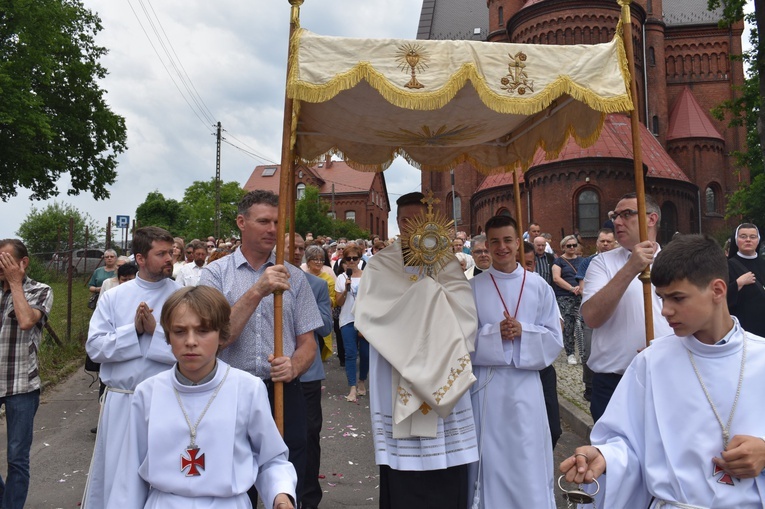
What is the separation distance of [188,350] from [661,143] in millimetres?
43054

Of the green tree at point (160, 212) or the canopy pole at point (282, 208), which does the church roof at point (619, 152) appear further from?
the green tree at point (160, 212)

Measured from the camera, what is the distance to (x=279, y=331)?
3656 millimetres

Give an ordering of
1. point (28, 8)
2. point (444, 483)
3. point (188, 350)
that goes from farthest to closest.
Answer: point (28, 8), point (444, 483), point (188, 350)

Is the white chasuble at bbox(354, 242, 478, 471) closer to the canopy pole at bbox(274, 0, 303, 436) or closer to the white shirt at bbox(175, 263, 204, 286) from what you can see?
the canopy pole at bbox(274, 0, 303, 436)

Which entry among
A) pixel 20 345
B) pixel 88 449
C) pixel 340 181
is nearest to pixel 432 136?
pixel 20 345

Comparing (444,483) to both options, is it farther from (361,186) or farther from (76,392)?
(361,186)

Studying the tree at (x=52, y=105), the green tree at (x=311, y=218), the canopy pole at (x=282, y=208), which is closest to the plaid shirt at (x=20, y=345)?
the canopy pole at (x=282, y=208)

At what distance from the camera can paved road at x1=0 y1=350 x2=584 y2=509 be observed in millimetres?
5594

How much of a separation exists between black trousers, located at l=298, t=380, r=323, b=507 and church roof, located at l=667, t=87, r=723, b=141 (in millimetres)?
40625

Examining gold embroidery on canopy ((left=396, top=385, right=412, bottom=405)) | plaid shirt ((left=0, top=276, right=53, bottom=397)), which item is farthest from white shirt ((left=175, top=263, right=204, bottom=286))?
gold embroidery on canopy ((left=396, top=385, right=412, bottom=405))

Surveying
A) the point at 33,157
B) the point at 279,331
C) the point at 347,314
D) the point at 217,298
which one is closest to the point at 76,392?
the point at 347,314

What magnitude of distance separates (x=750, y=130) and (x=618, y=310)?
97.5ft

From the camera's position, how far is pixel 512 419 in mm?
4141

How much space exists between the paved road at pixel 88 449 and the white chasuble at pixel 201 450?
283cm
